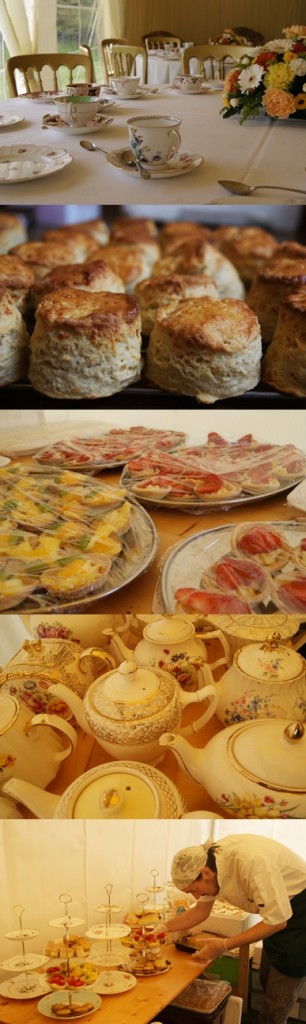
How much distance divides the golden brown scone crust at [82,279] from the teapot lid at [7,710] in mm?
659

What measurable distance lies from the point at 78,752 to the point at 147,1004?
337mm

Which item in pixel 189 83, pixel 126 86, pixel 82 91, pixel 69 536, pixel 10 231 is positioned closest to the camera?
pixel 10 231

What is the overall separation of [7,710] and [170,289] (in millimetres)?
707

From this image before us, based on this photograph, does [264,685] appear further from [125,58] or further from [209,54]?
[125,58]

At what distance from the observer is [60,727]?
116 centimetres

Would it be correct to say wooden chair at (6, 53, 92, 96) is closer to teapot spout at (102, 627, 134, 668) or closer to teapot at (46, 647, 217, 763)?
teapot spout at (102, 627, 134, 668)

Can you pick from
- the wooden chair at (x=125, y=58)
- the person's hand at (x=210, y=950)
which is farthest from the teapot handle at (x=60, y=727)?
the wooden chair at (x=125, y=58)

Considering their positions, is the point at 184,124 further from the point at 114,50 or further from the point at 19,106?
the point at 114,50

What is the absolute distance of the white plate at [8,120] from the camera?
1328mm

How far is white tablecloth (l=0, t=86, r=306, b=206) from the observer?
0.72 meters

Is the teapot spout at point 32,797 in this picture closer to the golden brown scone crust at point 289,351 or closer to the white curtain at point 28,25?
the golden brown scone crust at point 289,351

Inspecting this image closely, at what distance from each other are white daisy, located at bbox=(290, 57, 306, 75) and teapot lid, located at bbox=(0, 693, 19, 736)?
3.10 feet

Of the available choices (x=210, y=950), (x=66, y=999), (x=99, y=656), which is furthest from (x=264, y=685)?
(x=66, y=999)

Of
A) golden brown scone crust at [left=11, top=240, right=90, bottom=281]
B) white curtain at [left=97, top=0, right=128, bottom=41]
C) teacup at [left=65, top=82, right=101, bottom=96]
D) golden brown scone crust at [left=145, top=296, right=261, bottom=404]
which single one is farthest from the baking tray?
white curtain at [left=97, top=0, right=128, bottom=41]
